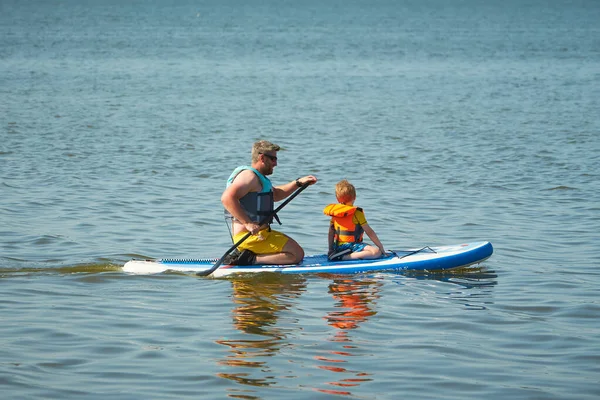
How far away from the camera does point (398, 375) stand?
6.11m

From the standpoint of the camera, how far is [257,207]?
28.5 ft

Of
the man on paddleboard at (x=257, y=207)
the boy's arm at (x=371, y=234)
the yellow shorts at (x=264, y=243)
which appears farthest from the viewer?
the yellow shorts at (x=264, y=243)

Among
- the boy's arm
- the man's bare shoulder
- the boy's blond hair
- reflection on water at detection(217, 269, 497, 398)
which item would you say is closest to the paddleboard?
reflection on water at detection(217, 269, 497, 398)

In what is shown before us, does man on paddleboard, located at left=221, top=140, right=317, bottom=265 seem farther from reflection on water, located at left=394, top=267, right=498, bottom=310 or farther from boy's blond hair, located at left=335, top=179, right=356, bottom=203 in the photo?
reflection on water, located at left=394, top=267, right=498, bottom=310

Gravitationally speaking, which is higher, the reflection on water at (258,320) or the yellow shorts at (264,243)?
the yellow shorts at (264,243)

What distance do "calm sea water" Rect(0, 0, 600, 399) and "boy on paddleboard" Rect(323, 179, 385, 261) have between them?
39 cm

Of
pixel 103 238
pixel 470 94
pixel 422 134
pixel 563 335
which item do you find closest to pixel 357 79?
pixel 470 94

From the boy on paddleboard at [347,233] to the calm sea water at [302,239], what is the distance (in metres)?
0.39

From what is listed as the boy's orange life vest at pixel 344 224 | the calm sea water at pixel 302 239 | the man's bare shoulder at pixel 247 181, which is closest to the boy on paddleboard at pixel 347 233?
the boy's orange life vest at pixel 344 224

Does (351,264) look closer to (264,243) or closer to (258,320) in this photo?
(264,243)

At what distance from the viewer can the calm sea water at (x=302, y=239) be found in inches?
243

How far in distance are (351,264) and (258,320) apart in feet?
5.48

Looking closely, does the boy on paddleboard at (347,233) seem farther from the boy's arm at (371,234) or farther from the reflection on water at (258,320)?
the reflection on water at (258,320)

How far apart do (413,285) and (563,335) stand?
178cm
